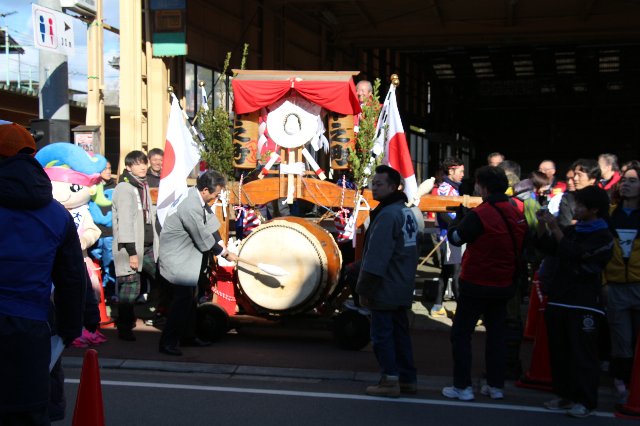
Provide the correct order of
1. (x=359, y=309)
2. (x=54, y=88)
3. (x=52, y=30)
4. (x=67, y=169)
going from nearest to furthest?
(x=67, y=169)
(x=359, y=309)
(x=52, y=30)
(x=54, y=88)

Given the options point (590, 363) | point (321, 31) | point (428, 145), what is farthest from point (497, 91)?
point (590, 363)

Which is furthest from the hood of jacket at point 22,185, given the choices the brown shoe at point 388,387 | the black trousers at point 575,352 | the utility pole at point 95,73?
the utility pole at point 95,73

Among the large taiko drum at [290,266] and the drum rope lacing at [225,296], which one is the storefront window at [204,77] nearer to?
the drum rope lacing at [225,296]

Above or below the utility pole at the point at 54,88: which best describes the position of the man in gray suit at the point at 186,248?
below

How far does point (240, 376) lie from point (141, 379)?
920 millimetres

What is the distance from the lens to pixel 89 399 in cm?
482

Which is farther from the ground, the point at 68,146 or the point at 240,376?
the point at 68,146

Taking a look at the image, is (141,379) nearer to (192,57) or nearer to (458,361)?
(458,361)

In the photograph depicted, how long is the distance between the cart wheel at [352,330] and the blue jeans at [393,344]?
→ 1335 millimetres

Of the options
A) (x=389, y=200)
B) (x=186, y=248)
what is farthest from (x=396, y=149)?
(x=186, y=248)

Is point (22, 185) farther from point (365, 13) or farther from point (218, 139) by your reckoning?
point (365, 13)

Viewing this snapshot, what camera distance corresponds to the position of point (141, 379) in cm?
745

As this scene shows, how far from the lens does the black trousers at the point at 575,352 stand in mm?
6383

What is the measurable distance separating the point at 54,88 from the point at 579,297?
712cm
